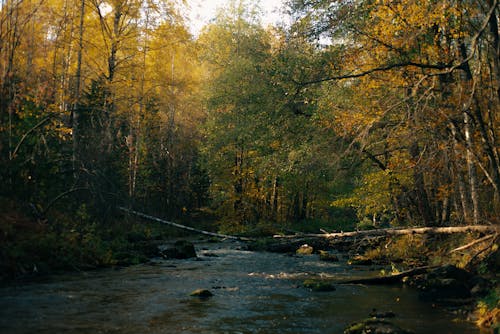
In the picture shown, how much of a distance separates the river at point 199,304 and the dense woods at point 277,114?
2.73 m

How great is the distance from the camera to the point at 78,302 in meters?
10.7

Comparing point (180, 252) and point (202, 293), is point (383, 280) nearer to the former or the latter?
point (202, 293)

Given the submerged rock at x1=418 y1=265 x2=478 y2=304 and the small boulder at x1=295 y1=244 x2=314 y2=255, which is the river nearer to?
the submerged rock at x1=418 y1=265 x2=478 y2=304

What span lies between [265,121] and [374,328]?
57.3 ft

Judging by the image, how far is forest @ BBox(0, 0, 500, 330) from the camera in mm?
13719

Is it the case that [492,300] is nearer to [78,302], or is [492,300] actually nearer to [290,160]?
[78,302]

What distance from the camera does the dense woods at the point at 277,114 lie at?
13.8m

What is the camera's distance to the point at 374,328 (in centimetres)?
810

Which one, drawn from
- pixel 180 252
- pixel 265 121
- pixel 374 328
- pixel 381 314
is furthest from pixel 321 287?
pixel 265 121

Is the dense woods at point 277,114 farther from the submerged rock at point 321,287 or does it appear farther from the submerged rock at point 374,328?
the submerged rock at point 374,328

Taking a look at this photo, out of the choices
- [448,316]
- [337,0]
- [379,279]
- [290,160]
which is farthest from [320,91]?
[448,316]

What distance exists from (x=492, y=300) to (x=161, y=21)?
71.6 feet

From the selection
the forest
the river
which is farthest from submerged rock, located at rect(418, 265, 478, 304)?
the forest

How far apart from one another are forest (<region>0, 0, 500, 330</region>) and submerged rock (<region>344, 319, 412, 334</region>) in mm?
4623
